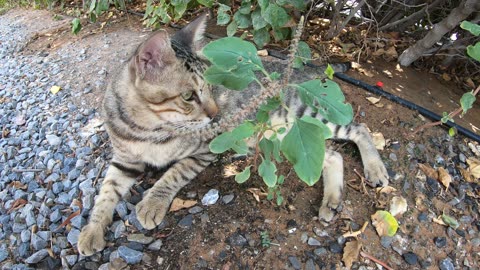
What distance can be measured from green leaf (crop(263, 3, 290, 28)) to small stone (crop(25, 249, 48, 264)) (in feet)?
6.67

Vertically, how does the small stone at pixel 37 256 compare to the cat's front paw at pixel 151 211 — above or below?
below

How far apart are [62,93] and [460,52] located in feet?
11.8

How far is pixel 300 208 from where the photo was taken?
6.40ft

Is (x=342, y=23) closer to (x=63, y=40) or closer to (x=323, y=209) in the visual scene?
(x=323, y=209)

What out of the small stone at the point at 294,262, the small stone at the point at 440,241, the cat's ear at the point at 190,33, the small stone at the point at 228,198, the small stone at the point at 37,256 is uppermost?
the cat's ear at the point at 190,33

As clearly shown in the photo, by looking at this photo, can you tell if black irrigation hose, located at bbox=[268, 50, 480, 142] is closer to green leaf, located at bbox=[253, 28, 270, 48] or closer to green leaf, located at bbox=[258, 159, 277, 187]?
green leaf, located at bbox=[253, 28, 270, 48]

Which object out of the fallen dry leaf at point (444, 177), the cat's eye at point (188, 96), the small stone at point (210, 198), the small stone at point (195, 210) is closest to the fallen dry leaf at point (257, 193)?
the small stone at point (210, 198)

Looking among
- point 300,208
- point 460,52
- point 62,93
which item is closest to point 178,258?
point 300,208

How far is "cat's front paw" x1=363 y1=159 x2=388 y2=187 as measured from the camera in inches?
82.2

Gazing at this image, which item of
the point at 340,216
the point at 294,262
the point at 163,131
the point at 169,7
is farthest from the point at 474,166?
the point at 169,7

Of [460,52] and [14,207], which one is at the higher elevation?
[460,52]

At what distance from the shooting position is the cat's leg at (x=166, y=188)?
1863 millimetres

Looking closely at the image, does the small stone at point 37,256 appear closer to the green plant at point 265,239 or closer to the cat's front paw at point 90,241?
the cat's front paw at point 90,241

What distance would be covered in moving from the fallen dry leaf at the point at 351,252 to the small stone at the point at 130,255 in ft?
3.29
